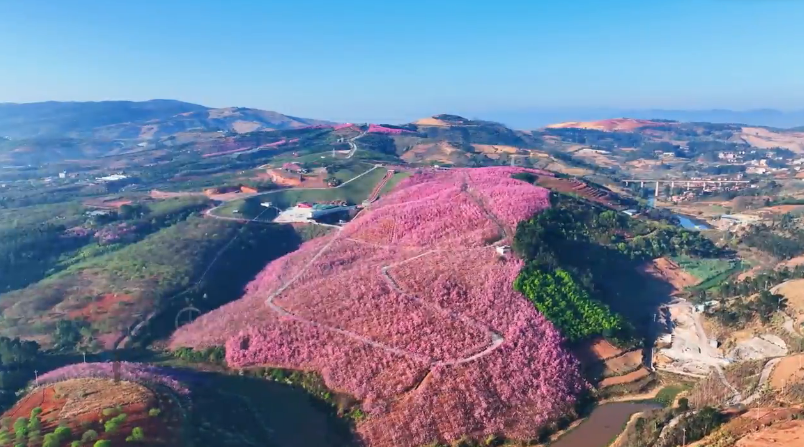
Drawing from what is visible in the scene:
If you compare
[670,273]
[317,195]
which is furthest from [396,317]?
[317,195]

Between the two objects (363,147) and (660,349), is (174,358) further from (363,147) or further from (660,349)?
(363,147)

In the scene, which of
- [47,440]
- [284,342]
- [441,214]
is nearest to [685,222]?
[441,214]

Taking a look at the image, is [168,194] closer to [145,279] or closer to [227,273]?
[227,273]

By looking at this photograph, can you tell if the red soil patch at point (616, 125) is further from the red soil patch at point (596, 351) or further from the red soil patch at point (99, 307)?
the red soil patch at point (99, 307)

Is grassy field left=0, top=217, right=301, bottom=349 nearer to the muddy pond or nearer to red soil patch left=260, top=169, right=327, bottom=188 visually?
red soil patch left=260, top=169, right=327, bottom=188

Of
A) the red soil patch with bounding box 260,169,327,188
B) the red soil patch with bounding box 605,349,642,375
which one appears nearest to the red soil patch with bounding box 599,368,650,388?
the red soil patch with bounding box 605,349,642,375

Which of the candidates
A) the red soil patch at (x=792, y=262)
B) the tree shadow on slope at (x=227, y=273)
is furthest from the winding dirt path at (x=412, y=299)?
the red soil patch at (x=792, y=262)
